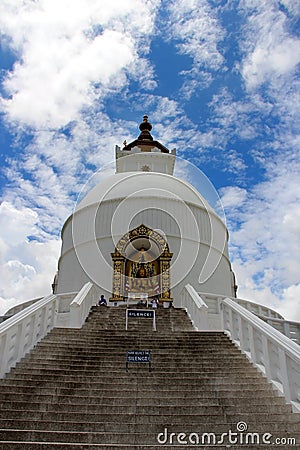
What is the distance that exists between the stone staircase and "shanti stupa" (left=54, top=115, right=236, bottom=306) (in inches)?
395

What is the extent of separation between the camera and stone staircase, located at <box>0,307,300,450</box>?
4.75m

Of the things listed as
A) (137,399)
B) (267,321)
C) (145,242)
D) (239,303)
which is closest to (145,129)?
(145,242)

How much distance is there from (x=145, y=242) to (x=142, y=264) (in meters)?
1.17

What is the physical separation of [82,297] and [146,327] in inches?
89.0

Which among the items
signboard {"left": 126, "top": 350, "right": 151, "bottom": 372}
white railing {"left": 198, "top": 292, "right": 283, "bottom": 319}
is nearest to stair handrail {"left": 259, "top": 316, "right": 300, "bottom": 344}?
white railing {"left": 198, "top": 292, "right": 283, "bottom": 319}

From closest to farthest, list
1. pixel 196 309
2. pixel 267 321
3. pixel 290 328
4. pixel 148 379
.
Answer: pixel 148 379 → pixel 196 309 → pixel 290 328 → pixel 267 321

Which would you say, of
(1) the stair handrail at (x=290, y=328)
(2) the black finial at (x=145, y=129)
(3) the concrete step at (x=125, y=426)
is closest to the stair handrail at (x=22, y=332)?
(3) the concrete step at (x=125, y=426)

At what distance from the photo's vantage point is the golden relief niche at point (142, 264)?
18.8 meters

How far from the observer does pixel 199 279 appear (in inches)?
790

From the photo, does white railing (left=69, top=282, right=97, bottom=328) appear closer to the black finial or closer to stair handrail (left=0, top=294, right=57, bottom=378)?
stair handrail (left=0, top=294, right=57, bottom=378)

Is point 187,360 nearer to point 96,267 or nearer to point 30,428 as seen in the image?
point 30,428

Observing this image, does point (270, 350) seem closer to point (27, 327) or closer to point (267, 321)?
point (27, 327)

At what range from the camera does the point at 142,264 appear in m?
19.8

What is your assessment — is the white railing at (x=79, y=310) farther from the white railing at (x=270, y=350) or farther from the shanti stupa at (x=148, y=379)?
the white railing at (x=270, y=350)
